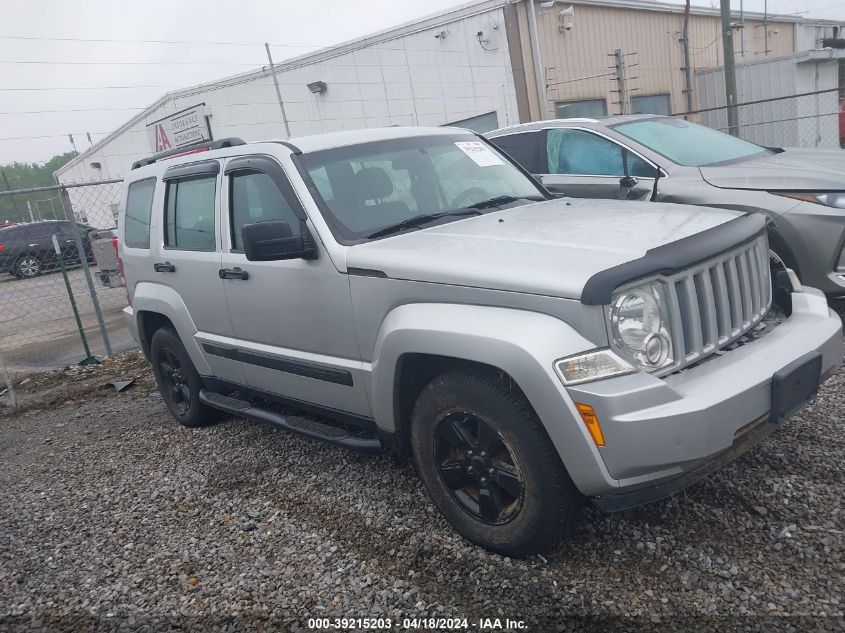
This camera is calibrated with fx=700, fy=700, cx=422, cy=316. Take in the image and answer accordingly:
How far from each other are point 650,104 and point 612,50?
2.30 meters

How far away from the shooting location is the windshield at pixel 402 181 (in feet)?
11.8

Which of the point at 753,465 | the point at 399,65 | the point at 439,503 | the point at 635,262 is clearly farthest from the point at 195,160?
the point at 399,65

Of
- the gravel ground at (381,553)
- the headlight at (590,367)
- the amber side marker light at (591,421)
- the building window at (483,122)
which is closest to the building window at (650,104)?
the building window at (483,122)

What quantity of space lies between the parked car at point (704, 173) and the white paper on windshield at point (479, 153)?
1038mm

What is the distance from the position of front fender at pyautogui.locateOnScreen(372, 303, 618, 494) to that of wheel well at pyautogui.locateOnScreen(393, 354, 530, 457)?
11 centimetres

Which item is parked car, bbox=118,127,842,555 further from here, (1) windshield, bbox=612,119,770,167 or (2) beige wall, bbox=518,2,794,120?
(2) beige wall, bbox=518,2,794,120

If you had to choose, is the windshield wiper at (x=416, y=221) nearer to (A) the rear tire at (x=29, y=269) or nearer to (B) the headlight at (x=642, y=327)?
(B) the headlight at (x=642, y=327)

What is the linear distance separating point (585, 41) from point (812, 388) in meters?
15.3

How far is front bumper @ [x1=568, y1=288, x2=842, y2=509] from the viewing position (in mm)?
2395

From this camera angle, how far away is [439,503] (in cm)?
315

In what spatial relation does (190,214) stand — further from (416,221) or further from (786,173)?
(786,173)

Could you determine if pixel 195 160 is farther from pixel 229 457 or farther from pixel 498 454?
pixel 498 454

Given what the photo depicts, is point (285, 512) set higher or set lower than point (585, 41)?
lower

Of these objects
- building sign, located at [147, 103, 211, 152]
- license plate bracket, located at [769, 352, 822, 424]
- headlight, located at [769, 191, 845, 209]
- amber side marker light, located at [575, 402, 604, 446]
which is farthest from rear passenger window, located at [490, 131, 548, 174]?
building sign, located at [147, 103, 211, 152]
